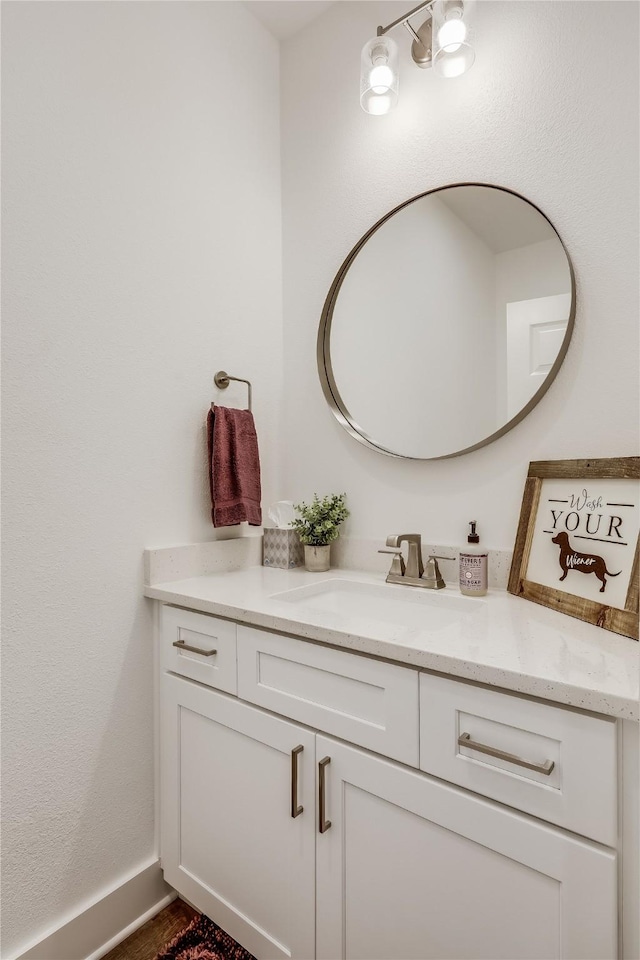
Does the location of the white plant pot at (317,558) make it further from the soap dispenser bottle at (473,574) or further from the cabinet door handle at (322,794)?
the cabinet door handle at (322,794)

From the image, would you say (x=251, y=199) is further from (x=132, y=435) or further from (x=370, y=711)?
(x=370, y=711)

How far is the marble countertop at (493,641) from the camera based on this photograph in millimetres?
713

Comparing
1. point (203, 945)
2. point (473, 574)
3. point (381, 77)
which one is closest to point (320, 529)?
point (473, 574)

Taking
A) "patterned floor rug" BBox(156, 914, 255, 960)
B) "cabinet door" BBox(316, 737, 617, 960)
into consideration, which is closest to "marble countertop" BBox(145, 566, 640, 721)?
"cabinet door" BBox(316, 737, 617, 960)

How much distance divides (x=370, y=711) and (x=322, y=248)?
4.81 feet

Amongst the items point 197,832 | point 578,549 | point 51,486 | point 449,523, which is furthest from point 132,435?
point 578,549

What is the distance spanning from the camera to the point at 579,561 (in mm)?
1064

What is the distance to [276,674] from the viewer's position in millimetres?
1091

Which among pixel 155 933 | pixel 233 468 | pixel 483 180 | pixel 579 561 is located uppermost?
pixel 483 180

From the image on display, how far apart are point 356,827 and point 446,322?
125cm

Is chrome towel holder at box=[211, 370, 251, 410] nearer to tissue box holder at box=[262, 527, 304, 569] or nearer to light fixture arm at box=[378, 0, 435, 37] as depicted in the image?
tissue box holder at box=[262, 527, 304, 569]

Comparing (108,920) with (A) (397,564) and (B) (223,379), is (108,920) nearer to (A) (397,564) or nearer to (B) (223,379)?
(A) (397,564)

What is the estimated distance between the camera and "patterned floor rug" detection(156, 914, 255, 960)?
3.92ft

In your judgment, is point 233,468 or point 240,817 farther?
point 233,468
